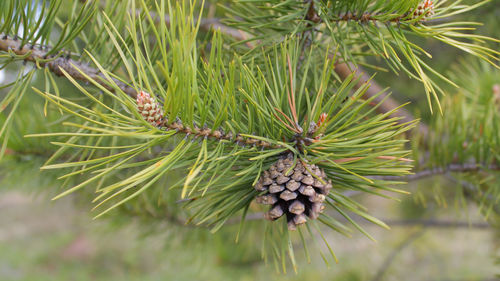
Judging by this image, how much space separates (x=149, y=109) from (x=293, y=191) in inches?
6.2

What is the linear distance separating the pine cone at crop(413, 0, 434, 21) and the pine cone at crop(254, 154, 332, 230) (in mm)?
192

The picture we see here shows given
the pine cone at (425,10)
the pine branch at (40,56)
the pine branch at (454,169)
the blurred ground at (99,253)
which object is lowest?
the blurred ground at (99,253)

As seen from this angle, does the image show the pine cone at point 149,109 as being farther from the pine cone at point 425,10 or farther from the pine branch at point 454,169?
the pine branch at point 454,169

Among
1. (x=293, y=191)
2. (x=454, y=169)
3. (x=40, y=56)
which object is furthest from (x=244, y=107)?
(x=454, y=169)

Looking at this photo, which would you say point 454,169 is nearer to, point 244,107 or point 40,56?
point 244,107

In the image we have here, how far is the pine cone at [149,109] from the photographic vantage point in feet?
0.95

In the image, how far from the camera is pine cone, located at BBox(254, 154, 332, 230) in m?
0.34

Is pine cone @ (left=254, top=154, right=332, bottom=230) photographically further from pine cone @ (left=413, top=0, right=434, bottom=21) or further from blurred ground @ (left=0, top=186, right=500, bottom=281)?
blurred ground @ (left=0, top=186, right=500, bottom=281)

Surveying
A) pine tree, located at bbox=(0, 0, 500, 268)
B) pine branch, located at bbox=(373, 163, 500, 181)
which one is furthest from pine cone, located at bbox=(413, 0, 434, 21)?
pine branch, located at bbox=(373, 163, 500, 181)

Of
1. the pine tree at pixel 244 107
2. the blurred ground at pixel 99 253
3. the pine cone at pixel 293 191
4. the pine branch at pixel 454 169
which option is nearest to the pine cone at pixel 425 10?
the pine tree at pixel 244 107

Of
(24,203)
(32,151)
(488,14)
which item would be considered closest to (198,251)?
(32,151)

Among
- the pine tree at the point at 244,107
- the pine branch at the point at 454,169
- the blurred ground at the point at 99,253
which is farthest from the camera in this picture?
the blurred ground at the point at 99,253

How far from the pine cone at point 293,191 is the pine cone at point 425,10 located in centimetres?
19

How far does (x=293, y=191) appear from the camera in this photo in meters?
0.34
